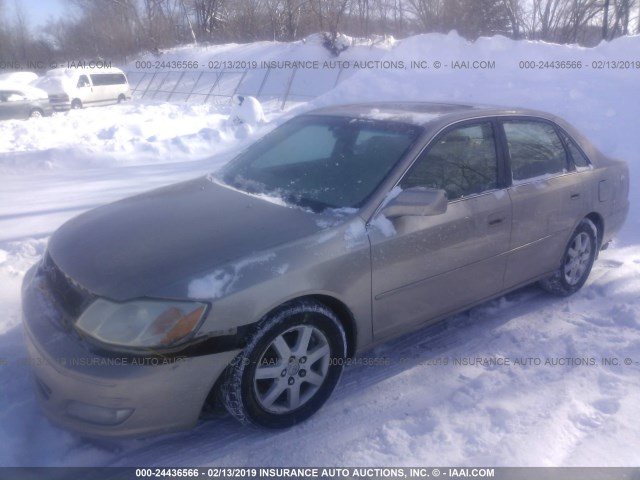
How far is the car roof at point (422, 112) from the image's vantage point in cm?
338

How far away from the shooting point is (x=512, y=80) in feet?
33.9

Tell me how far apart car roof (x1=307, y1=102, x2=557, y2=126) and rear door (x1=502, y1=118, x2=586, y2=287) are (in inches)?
4.7

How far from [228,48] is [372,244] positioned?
3051cm

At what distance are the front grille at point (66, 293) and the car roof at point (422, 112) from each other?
2095 mm

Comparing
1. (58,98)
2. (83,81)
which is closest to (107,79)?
(83,81)

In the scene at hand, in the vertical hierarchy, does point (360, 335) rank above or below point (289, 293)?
below

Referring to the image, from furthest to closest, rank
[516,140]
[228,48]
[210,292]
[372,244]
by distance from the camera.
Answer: [228,48]
[516,140]
[372,244]
[210,292]

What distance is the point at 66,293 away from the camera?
Result: 254 cm

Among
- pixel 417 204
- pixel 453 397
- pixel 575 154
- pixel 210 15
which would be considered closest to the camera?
pixel 417 204

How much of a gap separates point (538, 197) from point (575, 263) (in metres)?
0.91

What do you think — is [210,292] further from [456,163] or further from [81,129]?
[81,129]

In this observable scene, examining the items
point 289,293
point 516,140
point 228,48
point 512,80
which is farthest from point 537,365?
point 228,48

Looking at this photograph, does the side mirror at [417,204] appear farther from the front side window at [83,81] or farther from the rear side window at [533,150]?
the front side window at [83,81]

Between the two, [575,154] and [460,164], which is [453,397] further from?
[575,154]
